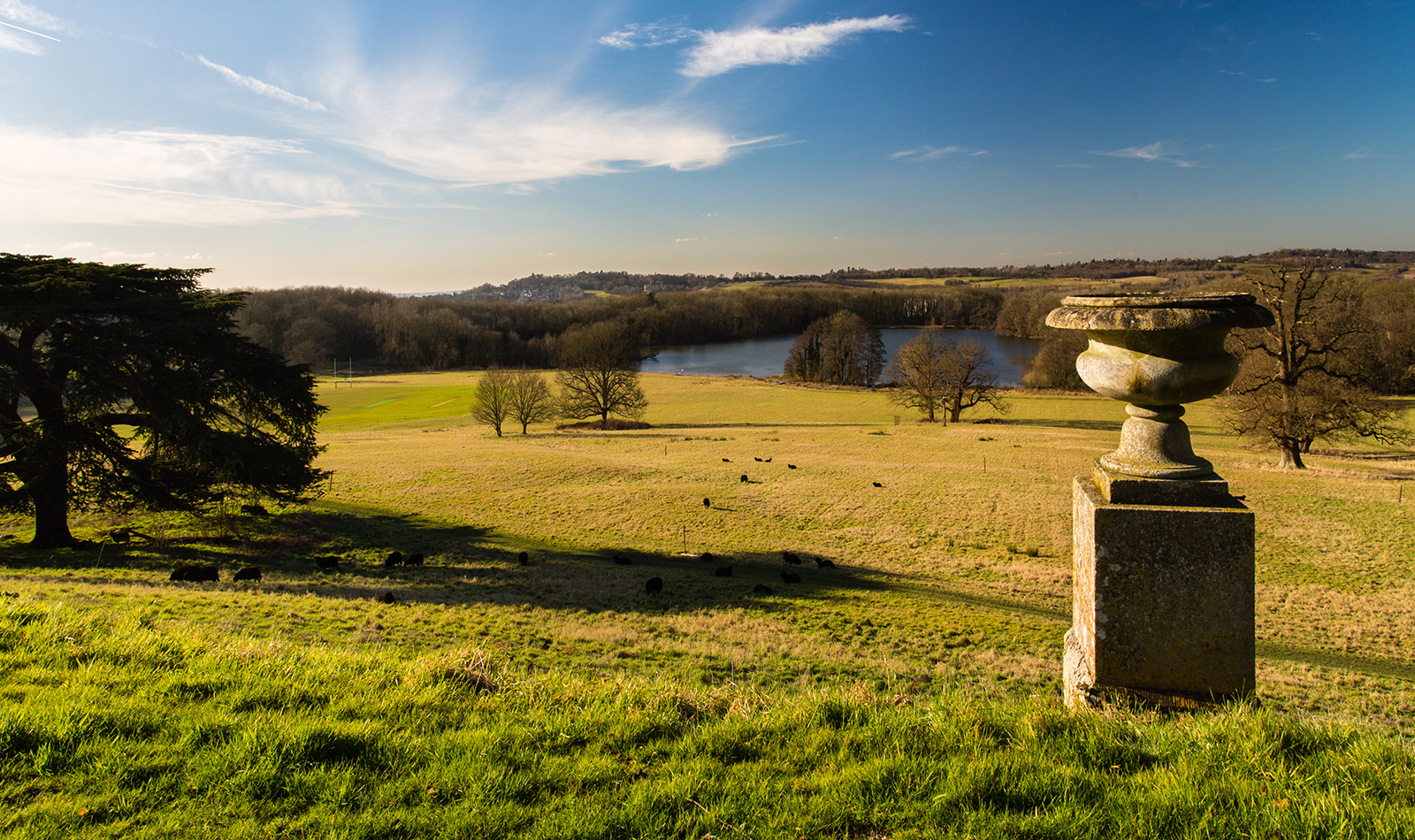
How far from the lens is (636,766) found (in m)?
3.35

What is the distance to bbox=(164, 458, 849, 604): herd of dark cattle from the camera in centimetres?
1256

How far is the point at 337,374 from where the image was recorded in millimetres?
105062

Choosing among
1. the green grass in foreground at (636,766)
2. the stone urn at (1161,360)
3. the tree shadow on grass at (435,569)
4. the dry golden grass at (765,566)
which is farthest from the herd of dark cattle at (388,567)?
the stone urn at (1161,360)

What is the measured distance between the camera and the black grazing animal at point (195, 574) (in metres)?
12.5

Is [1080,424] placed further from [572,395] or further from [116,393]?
[116,393]

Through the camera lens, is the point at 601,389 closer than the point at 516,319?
Yes

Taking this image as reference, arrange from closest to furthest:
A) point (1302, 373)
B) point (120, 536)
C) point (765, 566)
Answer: point (120, 536)
point (765, 566)
point (1302, 373)

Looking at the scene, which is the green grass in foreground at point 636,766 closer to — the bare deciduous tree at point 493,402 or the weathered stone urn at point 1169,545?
the weathered stone urn at point 1169,545

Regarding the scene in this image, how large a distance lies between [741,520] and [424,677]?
58.3 feet

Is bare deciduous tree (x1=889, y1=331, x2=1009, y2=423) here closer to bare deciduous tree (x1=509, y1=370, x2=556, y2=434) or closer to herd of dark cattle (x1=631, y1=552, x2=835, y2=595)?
bare deciduous tree (x1=509, y1=370, x2=556, y2=434)

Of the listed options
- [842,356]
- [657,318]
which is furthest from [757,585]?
[657,318]

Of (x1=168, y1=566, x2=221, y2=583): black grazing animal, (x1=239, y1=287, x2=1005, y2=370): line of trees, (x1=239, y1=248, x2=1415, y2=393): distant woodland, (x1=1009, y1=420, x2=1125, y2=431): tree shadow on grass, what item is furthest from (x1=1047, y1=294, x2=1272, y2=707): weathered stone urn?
(x1=239, y1=287, x2=1005, y2=370): line of trees

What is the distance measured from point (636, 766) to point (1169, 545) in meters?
3.27

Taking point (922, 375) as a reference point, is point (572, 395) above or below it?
below
